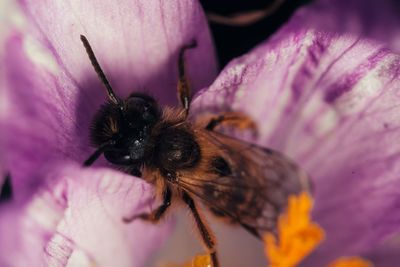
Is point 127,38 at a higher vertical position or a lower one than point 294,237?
higher

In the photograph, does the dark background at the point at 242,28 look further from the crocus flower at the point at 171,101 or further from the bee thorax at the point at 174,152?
the bee thorax at the point at 174,152

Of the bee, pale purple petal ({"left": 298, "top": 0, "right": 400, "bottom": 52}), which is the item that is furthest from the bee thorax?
pale purple petal ({"left": 298, "top": 0, "right": 400, "bottom": 52})

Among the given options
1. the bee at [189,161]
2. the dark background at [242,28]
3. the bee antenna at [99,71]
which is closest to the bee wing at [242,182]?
the bee at [189,161]

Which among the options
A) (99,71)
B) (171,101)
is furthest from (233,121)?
(99,71)

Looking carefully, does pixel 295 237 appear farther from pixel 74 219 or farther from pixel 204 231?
pixel 74 219

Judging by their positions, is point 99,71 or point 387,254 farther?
point 387,254

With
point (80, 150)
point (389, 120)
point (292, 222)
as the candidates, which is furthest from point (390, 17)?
point (80, 150)

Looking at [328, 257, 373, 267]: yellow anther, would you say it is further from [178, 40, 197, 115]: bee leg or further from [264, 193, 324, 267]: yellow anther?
[178, 40, 197, 115]: bee leg
